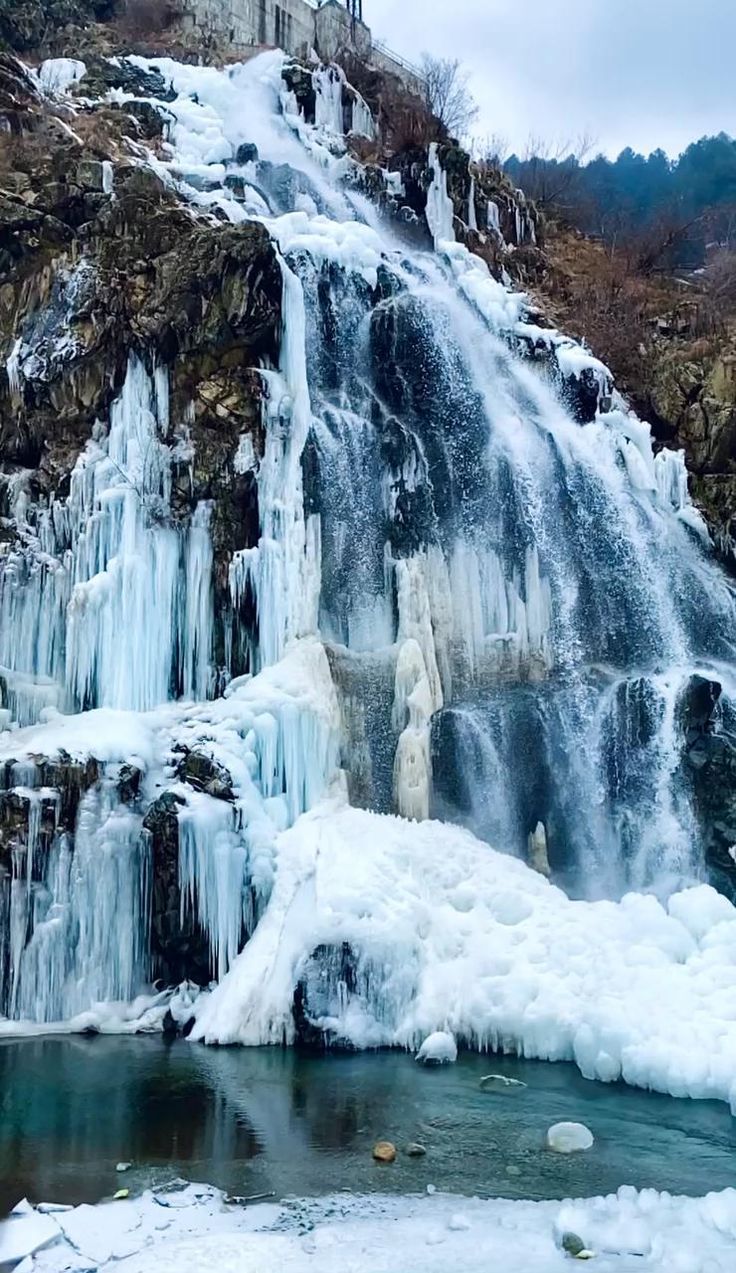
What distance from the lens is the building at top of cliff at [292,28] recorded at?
30.9m

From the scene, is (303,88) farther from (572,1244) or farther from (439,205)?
(572,1244)

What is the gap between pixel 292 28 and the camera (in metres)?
32.5

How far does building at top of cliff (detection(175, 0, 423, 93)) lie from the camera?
30906 mm

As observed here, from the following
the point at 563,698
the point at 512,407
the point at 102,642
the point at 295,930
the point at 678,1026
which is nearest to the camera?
the point at 678,1026

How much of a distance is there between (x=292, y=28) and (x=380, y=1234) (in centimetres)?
3374

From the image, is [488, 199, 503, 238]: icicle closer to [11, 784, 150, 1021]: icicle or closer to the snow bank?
the snow bank

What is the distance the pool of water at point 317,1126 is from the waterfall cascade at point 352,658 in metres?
0.86

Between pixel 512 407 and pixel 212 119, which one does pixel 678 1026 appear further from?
pixel 212 119

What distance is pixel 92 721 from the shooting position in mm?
13539

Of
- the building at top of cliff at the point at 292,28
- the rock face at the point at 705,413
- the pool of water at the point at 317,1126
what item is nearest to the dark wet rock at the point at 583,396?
the rock face at the point at 705,413

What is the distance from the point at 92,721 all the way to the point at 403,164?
16044mm

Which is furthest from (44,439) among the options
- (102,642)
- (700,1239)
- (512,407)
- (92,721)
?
(700,1239)

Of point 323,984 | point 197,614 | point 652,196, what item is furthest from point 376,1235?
point 652,196

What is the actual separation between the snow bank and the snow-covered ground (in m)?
3.05
